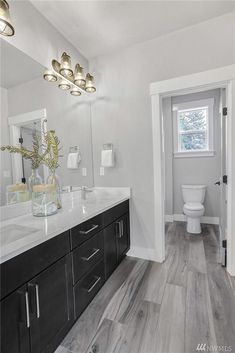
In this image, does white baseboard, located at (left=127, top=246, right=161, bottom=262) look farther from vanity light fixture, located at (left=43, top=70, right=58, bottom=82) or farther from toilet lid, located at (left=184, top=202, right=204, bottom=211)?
vanity light fixture, located at (left=43, top=70, right=58, bottom=82)

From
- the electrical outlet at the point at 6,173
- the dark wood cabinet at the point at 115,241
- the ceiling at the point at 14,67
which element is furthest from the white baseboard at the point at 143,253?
the ceiling at the point at 14,67

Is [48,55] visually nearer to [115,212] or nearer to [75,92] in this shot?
[75,92]

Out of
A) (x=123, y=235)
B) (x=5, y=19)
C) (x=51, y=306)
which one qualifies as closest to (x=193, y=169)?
(x=123, y=235)

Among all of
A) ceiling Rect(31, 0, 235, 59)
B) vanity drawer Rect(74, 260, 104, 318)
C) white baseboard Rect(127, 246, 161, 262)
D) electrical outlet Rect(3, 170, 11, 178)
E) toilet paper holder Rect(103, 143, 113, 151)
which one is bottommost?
white baseboard Rect(127, 246, 161, 262)

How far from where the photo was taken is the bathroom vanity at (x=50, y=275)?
32.8 inches

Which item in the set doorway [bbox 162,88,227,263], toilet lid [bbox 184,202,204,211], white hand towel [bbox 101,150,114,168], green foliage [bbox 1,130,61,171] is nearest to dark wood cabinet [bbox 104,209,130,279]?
white hand towel [bbox 101,150,114,168]

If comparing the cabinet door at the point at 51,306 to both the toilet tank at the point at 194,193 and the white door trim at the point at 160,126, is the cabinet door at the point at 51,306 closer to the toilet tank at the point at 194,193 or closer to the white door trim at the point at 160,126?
the white door trim at the point at 160,126

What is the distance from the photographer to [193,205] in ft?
9.98

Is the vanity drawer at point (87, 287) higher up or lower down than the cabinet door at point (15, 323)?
Result: lower down

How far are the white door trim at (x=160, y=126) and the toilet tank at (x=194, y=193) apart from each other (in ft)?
4.68

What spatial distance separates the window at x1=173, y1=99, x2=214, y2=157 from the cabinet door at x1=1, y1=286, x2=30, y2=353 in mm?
3317

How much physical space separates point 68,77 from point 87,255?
1795mm

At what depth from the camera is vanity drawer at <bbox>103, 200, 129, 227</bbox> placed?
1.69 metres

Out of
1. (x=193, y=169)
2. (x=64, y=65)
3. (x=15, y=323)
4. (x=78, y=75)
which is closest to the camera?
(x=15, y=323)
